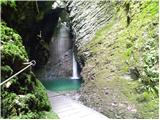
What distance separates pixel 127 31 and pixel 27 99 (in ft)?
14.6

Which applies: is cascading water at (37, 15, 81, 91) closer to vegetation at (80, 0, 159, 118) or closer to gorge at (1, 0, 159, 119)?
gorge at (1, 0, 159, 119)

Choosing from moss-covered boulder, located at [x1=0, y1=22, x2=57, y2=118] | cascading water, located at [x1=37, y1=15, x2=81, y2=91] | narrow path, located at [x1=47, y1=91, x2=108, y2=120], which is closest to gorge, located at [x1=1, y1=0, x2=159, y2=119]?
moss-covered boulder, located at [x1=0, y1=22, x2=57, y2=118]

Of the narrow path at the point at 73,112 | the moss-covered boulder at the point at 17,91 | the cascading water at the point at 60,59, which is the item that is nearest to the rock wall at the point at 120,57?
the narrow path at the point at 73,112

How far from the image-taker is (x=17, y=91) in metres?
5.31

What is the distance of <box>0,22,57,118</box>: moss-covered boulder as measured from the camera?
4914 mm

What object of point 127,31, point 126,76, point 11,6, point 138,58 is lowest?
point 126,76

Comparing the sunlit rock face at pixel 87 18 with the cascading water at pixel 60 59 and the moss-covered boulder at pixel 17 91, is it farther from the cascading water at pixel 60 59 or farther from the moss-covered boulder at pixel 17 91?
the cascading water at pixel 60 59

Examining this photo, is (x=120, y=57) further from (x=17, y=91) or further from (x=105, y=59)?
(x=17, y=91)

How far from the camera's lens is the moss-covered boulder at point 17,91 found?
4914 millimetres

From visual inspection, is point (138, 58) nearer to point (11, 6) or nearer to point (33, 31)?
point (11, 6)

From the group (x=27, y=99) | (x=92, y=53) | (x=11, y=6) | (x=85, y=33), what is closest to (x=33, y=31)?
(x=85, y=33)

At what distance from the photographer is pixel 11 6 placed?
8.01 metres

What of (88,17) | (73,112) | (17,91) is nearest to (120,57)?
(73,112)

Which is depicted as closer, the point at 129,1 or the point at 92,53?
the point at 129,1
